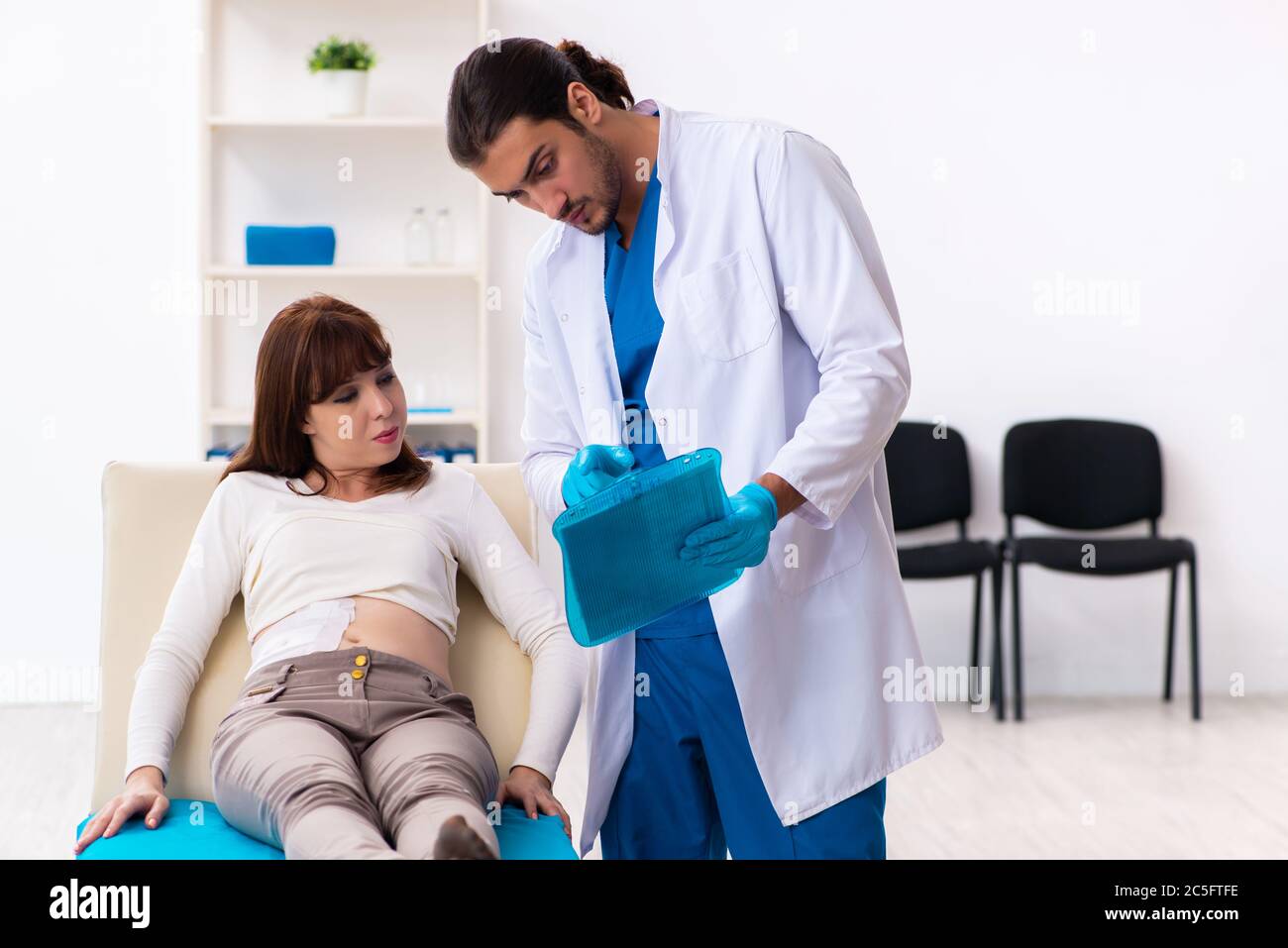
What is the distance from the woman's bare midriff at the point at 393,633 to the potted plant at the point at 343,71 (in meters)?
2.18

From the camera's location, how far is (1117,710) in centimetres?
347

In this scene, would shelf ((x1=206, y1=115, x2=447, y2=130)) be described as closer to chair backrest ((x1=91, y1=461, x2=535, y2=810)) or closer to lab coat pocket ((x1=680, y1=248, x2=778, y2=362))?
chair backrest ((x1=91, y1=461, x2=535, y2=810))

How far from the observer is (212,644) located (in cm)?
157

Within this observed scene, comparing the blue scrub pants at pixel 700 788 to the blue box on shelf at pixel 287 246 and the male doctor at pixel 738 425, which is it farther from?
the blue box on shelf at pixel 287 246

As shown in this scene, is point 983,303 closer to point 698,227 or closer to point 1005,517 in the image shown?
point 1005,517

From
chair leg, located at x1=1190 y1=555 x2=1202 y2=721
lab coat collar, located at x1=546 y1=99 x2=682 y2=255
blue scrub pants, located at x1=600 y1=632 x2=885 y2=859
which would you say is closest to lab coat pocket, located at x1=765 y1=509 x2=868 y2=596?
blue scrub pants, located at x1=600 y1=632 x2=885 y2=859

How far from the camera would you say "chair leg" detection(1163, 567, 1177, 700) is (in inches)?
138

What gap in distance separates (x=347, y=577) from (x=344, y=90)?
7.12 ft

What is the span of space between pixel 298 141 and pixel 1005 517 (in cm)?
230

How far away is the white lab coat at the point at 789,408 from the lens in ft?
4.07

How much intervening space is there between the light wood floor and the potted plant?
5.89 ft

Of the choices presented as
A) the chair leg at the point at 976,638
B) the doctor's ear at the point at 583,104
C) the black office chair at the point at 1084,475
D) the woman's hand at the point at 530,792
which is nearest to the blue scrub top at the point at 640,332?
the doctor's ear at the point at 583,104

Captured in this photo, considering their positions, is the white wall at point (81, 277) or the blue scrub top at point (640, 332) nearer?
the blue scrub top at point (640, 332)
